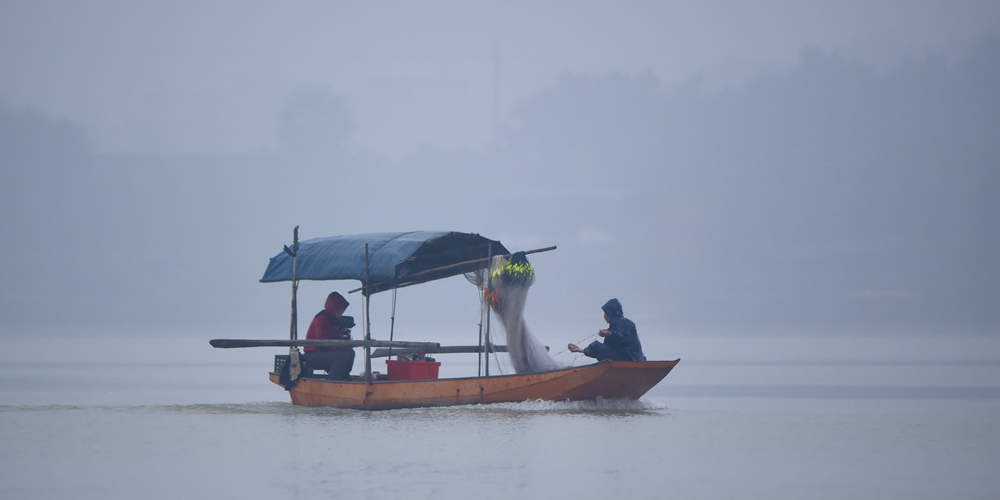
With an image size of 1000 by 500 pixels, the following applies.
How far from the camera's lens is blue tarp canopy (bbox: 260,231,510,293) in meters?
22.1

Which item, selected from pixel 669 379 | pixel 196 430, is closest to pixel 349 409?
pixel 196 430

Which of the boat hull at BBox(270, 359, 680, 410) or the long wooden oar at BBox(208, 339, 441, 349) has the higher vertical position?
the long wooden oar at BBox(208, 339, 441, 349)

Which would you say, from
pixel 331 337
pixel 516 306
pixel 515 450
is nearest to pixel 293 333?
pixel 331 337

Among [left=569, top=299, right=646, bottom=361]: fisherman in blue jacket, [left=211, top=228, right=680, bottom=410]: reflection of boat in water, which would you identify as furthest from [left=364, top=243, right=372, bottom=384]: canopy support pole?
[left=569, top=299, right=646, bottom=361]: fisherman in blue jacket

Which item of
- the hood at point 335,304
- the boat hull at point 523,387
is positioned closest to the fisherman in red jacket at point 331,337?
the hood at point 335,304

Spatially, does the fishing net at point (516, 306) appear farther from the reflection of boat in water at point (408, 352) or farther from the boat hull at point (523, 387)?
the boat hull at point (523, 387)

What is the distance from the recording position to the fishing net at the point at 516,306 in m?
22.0

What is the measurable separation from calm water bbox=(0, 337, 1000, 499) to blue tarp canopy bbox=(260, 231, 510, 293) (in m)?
2.67

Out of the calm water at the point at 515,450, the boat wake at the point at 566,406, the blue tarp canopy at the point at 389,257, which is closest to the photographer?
the calm water at the point at 515,450

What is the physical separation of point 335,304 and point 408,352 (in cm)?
221

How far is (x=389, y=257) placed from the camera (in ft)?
72.0

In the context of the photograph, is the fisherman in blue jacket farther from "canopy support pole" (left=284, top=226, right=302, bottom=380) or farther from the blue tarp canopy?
"canopy support pole" (left=284, top=226, right=302, bottom=380)

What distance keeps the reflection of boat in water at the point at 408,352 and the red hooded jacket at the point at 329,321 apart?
15.1 inches

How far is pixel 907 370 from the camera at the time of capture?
158 feet
